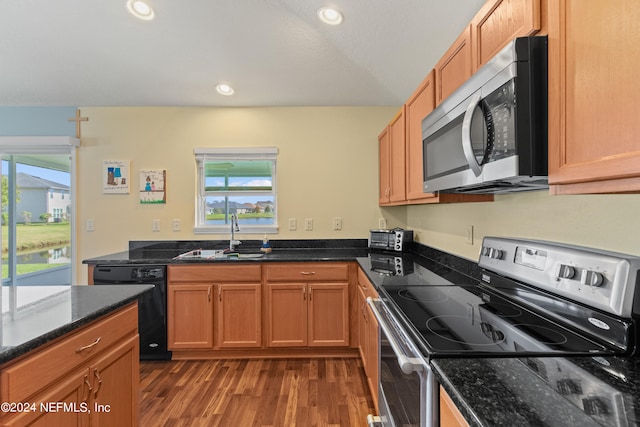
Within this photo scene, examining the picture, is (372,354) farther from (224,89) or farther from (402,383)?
(224,89)

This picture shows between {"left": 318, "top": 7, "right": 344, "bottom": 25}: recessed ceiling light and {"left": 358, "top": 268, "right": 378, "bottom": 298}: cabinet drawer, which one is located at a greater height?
{"left": 318, "top": 7, "right": 344, "bottom": 25}: recessed ceiling light

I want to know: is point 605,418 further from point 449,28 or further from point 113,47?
point 113,47

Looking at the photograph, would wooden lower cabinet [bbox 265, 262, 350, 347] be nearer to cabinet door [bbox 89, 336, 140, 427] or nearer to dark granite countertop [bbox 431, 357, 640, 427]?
cabinet door [bbox 89, 336, 140, 427]

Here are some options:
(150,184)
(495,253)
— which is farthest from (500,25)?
(150,184)

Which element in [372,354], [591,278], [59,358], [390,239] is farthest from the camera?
[390,239]

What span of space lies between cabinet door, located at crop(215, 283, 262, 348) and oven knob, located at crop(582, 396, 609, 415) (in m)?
2.33

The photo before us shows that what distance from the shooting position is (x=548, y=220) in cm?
131

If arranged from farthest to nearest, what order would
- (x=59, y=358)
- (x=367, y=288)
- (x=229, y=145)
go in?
(x=229, y=145), (x=367, y=288), (x=59, y=358)

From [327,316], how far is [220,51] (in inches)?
92.9

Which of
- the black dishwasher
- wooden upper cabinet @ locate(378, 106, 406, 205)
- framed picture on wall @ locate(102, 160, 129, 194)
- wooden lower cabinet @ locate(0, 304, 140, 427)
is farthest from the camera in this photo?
framed picture on wall @ locate(102, 160, 129, 194)

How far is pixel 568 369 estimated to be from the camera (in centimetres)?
75

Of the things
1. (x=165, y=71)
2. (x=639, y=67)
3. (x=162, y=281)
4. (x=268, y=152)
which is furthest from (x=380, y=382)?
(x=165, y=71)

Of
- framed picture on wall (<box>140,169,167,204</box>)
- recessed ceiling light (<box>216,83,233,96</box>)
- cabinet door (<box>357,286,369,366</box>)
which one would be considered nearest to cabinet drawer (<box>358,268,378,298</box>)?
cabinet door (<box>357,286,369,366</box>)

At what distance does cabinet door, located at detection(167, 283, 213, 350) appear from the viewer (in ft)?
8.76
